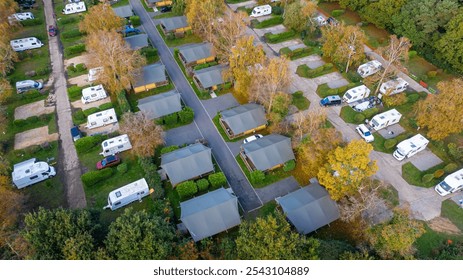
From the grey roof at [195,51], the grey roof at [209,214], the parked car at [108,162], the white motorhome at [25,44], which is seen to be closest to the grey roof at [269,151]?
the grey roof at [209,214]

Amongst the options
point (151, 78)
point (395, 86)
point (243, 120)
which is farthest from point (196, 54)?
point (395, 86)

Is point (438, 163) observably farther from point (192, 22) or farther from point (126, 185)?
point (192, 22)

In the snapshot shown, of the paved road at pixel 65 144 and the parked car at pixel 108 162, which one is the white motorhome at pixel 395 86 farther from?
the paved road at pixel 65 144

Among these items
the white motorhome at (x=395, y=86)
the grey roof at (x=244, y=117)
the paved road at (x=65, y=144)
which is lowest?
the paved road at (x=65, y=144)

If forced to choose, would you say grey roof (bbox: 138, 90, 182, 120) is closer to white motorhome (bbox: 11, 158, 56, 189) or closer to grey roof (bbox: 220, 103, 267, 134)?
grey roof (bbox: 220, 103, 267, 134)

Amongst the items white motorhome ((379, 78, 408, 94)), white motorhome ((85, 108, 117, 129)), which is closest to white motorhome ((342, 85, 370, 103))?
white motorhome ((379, 78, 408, 94))

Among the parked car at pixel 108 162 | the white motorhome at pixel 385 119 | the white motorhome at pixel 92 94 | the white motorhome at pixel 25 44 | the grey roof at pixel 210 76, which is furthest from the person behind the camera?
the white motorhome at pixel 25 44

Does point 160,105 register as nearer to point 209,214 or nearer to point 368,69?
point 209,214

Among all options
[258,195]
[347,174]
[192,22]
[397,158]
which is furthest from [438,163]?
[192,22]
